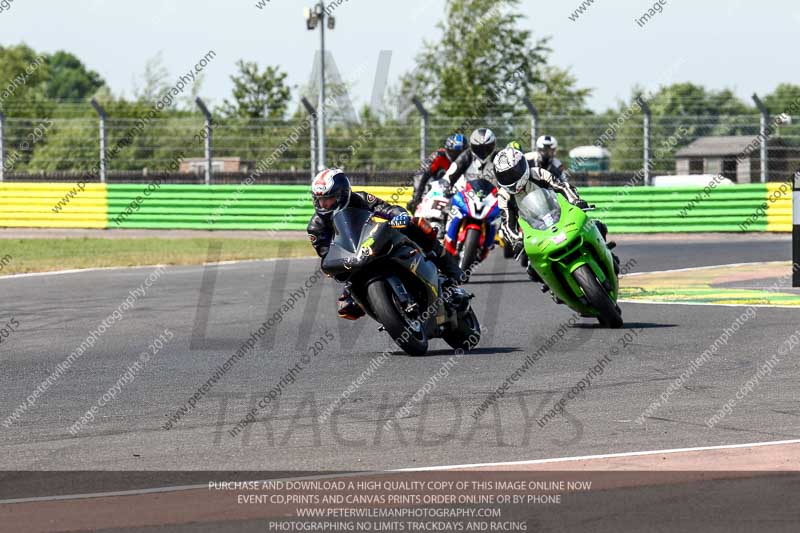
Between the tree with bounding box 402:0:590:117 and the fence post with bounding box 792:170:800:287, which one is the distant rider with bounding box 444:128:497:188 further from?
the tree with bounding box 402:0:590:117

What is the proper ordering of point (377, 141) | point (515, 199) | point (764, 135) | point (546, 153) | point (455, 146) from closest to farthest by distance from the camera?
1. point (515, 199)
2. point (546, 153)
3. point (455, 146)
4. point (764, 135)
5. point (377, 141)

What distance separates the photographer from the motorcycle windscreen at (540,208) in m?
11.7

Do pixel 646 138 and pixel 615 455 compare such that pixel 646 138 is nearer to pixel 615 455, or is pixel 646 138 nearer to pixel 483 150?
pixel 483 150

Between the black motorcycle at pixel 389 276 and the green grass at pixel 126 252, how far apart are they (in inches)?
427

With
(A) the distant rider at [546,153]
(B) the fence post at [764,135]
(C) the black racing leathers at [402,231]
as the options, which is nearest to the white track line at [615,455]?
(C) the black racing leathers at [402,231]

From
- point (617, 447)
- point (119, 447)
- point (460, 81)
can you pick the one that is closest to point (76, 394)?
point (119, 447)

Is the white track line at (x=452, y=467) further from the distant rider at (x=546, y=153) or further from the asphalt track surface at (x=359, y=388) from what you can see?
the distant rider at (x=546, y=153)

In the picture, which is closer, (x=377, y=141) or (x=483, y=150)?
(x=483, y=150)

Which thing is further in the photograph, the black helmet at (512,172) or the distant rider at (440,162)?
the distant rider at (440,162)

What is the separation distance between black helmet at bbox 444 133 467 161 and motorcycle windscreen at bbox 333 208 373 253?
6705 mm

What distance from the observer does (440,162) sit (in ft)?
57.2

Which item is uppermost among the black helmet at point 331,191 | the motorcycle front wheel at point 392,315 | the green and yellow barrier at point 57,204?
the black helmet at point 331,191

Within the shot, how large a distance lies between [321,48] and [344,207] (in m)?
20.1

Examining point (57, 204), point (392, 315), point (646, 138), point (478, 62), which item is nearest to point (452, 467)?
point (392, 315)
